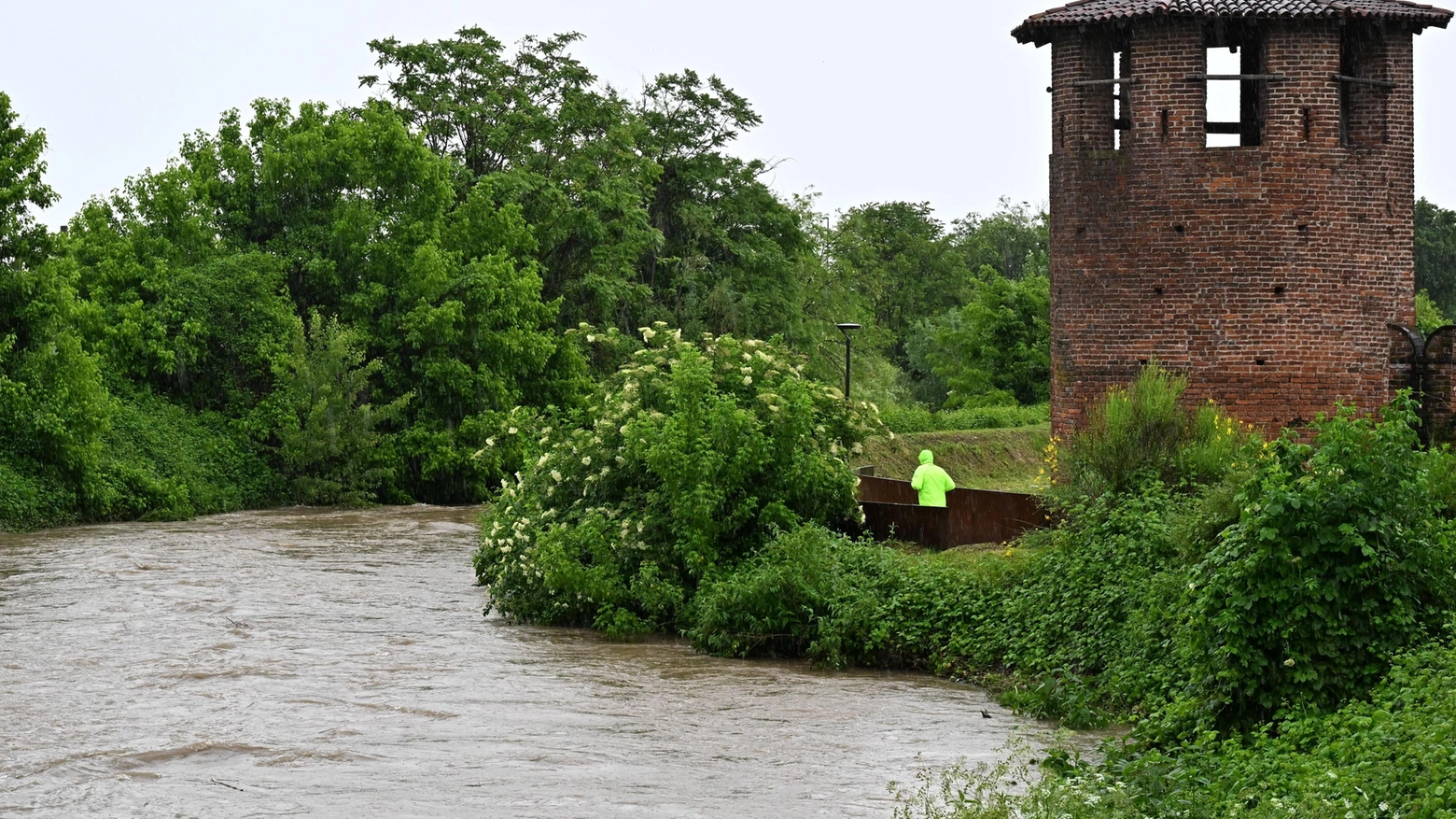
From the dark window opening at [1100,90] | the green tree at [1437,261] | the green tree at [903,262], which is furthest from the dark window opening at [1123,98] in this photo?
the green tree at [1437,261]

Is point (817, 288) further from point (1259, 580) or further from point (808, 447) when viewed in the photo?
point (1259, 580)

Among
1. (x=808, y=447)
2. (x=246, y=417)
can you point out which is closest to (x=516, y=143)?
(x=246, y=417)

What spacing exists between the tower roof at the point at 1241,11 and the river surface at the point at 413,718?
1138cm

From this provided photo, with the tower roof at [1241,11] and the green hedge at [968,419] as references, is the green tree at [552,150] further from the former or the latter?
the tower roof at [1241,11]

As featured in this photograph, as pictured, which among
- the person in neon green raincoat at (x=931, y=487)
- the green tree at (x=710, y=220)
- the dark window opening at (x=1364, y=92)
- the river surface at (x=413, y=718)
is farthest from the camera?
the green tree at (x=710, y=220)

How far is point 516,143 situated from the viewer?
50.9 metres

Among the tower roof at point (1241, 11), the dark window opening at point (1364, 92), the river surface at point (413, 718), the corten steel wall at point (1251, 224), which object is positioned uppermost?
the tower roof at point (1241, 11)

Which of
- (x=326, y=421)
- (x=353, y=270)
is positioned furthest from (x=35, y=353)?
(x=353, y=270)

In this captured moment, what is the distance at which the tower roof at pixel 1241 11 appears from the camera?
22.9 meters

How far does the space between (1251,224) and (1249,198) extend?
371 millimetres

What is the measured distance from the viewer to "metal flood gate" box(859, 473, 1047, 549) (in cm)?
1862

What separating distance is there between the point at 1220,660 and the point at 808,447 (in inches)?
345

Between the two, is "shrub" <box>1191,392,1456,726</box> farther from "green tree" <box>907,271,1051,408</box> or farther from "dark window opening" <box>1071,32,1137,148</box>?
"green tree" <box>907,271,1051,408</box>

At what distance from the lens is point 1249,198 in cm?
2338
